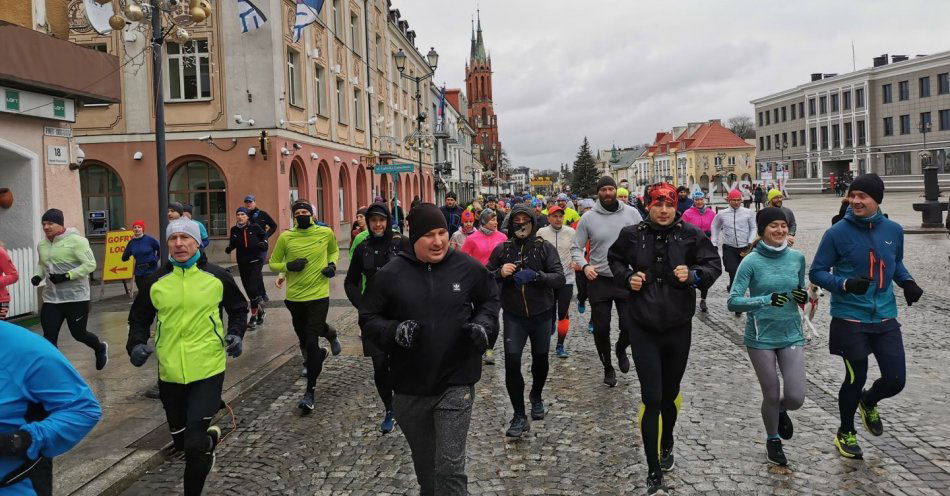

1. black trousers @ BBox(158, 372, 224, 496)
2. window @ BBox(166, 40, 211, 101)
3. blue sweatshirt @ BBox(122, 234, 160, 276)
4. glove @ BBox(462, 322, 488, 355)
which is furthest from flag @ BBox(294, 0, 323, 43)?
glove @ BBox(462, 322, 488, 355)

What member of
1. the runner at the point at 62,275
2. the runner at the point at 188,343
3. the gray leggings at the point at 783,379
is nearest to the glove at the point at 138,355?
the runner at the point at 188,343

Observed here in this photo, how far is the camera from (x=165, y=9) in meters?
8.30

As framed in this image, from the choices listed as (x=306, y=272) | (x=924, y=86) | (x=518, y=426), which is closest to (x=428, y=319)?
(x=518, y=426)

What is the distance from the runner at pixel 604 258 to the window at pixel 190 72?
17.7 meters

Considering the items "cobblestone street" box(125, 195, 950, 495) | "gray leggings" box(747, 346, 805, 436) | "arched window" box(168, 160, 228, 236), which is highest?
"arched window" box(168, 160, 228, 236)

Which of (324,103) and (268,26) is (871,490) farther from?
(324,103)

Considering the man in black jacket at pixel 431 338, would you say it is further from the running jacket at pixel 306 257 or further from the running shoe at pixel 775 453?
the running jacket at pixel 306 257

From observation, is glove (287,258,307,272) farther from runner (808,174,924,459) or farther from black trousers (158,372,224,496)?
runner (808,174,924,459)

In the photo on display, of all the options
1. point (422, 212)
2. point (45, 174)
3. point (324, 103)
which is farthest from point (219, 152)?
point (422, 212)

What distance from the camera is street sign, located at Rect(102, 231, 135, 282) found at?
14.5 m

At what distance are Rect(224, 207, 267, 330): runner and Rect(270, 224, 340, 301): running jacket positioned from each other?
147 inches

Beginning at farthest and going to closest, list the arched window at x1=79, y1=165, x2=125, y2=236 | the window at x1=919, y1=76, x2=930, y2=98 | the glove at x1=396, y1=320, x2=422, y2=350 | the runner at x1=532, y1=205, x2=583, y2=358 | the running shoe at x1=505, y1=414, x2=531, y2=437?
1. the window at x1=919, y1=76, x2=930, y2=98
2. the arched window at x1=79, y1=165, x2=125, y2=236
3. the runner at x1=532, y1=205, x2=583, y2=358
4. the running shoe at x1=505, y1=414, x2=531, y2=437
5. the glove at x1=396, y1=320, x2=422, y2=350

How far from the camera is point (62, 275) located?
7.52m

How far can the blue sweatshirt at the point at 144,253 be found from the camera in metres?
9.78
